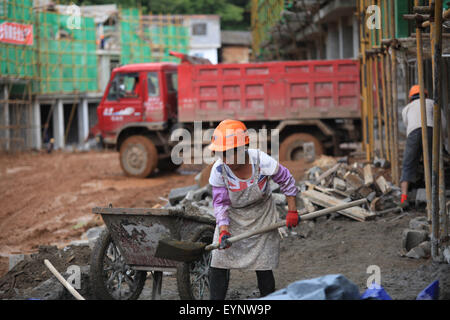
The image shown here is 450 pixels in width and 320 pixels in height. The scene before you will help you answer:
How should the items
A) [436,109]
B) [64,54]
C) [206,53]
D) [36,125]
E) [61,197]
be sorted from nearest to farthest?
[436,109] < [61,197] < [36,125] < [64,54] < [206,53]

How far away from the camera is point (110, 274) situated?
5.34 meters

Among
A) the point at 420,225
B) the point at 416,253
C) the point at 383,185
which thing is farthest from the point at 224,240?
the point at 383,185

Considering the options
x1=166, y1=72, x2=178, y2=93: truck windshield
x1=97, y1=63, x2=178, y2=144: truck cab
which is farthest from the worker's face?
x1=166, y1=72, x2=178, y2=93: truck windshield

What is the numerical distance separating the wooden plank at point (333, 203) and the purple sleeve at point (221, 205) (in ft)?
13.9

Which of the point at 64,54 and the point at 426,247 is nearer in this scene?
the point at 426,247

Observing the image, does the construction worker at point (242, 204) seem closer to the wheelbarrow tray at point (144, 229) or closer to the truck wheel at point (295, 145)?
the wheelbarrow tray at point (144, 229)

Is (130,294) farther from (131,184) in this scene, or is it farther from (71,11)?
(71,11)

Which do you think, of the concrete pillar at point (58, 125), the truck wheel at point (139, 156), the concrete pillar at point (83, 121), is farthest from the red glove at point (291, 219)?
the concrete pillar at point (83, 121)

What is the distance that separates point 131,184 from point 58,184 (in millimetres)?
2684

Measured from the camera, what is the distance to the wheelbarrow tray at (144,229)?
4949 millimetres

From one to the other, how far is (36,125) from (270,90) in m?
20.6

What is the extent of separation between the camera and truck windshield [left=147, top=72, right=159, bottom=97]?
1622 centimetres

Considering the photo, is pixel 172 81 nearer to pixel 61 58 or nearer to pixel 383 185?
pixel 383 185

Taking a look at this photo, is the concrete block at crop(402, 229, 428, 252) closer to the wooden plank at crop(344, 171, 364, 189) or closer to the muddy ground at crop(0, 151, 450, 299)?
the muddy ground at crop(0, 151, 450, 299)
